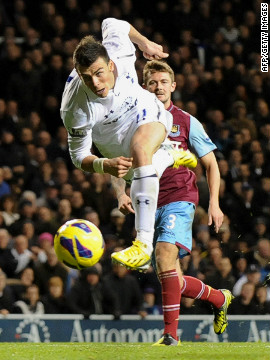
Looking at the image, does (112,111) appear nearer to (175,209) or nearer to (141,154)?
(141,154)

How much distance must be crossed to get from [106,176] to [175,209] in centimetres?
535

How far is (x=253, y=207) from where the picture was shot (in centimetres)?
1391

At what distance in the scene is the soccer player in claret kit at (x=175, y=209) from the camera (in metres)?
7.91

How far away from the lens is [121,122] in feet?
24.1

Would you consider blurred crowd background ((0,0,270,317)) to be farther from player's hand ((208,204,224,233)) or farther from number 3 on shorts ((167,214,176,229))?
player's hand ((208,204,224,233))

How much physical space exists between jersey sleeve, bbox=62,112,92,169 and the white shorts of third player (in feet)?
0.42

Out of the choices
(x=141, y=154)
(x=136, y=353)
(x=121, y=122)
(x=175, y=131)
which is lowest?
(x=136, y=353)

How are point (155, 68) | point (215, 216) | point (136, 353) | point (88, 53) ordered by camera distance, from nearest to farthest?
1. point (136, 353)
2. point (88, 53)
3. point (215, 216)
4. point (155, 68)

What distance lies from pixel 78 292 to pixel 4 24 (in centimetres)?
611

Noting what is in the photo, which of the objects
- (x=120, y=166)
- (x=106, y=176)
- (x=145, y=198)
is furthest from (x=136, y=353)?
(x=106, y=176)

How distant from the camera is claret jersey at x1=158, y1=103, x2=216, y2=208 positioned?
327 inches

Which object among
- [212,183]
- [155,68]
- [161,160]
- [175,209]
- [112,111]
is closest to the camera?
[112,111]

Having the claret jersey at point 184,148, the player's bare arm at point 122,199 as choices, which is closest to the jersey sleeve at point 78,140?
the player's bare arm at point 122,199

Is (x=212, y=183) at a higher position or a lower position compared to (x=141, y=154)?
lower
